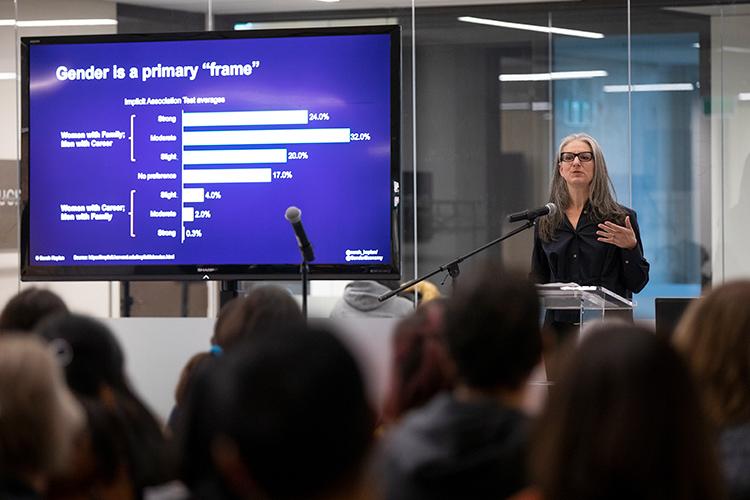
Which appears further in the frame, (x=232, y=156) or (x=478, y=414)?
(x=232, y=156)

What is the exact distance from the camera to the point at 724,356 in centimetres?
212

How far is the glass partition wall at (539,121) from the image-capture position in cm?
699

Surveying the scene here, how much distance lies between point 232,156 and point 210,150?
0.10 m

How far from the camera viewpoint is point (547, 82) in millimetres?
7145

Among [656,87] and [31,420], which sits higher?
[656,87]

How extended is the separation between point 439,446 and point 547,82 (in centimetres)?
543

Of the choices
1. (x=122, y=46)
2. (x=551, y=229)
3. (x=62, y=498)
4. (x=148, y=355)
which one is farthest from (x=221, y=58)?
(x=62, y=498)

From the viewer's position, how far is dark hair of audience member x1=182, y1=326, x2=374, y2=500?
1285mm

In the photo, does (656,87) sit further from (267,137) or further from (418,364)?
(418,364)

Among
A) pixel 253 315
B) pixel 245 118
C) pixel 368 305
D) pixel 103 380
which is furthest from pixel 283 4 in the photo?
pixel 103 380

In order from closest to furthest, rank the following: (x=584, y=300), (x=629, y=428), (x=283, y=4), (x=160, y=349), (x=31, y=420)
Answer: (x=629, y=428) → (x=31, y=420) → (x=584, y=300) → (x=160, y=349) → (x=283, y=4)

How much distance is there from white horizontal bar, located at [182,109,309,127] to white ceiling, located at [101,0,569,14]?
251 centimetres

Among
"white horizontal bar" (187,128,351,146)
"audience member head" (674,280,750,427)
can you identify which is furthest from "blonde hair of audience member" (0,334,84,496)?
"white horizontal bar" (187,128,351,146)

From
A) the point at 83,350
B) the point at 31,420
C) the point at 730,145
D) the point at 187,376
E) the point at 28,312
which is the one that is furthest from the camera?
the point at 730,145
